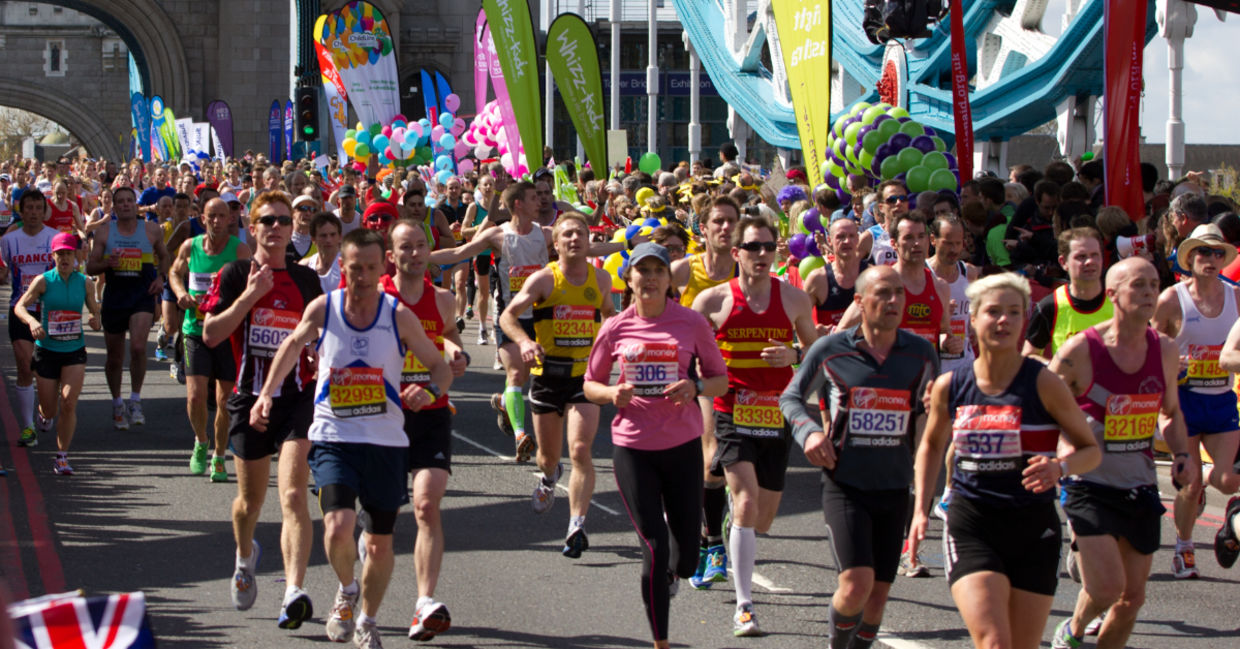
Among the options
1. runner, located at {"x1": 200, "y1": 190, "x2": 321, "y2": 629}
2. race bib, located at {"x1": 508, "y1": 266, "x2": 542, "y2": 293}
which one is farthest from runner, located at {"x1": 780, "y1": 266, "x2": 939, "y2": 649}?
race bib, located at {"x1": 508, "y1": 266, "x2": 542, "y2": 293}

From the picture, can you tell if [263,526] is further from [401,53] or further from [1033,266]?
[401,53]

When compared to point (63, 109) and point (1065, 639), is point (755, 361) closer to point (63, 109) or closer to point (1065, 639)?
point (1065, 639)

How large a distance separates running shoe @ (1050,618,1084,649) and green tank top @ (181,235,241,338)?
6246 millimetres

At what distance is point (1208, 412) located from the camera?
773 centimetres

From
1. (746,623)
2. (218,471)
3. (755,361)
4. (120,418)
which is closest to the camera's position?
(746,623)

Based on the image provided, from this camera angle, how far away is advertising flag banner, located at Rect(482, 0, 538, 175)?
19.7 m

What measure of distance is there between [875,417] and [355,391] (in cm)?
209

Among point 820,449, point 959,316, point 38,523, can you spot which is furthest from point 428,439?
point 959,316

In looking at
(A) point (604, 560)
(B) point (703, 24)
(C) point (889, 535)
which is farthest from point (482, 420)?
(B) point (703, 24)

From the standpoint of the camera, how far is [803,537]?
28.8ft

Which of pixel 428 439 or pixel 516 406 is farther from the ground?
pixel 428 439

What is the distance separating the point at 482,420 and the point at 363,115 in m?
19.8

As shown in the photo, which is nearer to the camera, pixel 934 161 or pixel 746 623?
pixel 746 623

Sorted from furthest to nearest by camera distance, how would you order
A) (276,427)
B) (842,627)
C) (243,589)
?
(276,427)
(243,589)
(842,627)
